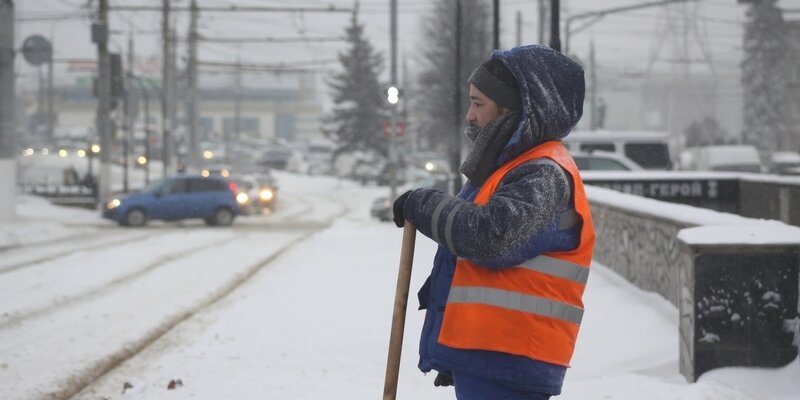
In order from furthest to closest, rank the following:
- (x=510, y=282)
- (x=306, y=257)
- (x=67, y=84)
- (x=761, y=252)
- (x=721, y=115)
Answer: (x=67, y=84)
(x=721, y=115)
(x=306, y=257)
(x=761, y=252)
(x=510, y=282)

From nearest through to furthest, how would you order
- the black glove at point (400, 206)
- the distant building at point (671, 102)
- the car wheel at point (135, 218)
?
the black glove at point (400, 206) → the car wheel at point (135, 218) → the distant building at point (671, 102)

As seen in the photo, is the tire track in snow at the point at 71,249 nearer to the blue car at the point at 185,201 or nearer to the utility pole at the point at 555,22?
the blue car at the point at 185,201

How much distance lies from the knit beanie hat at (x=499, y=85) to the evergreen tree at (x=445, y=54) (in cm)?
3953

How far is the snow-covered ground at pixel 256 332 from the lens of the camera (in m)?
6.89

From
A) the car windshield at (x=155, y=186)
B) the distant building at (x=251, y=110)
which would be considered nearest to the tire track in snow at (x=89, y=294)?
the car windshield at (x=155, y=186)

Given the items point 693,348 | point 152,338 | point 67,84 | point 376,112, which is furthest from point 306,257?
point 67,84

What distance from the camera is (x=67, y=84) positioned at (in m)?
156

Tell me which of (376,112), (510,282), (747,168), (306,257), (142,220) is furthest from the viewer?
(376,112)

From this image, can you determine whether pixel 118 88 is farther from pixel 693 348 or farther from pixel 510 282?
pixel 510 282

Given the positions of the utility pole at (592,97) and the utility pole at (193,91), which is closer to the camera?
the utility pole at (193,91)

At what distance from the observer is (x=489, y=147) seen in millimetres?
3348

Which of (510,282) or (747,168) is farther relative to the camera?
(747,168)

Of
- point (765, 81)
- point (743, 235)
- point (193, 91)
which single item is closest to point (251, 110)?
point (765, 81)

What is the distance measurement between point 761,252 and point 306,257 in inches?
436
